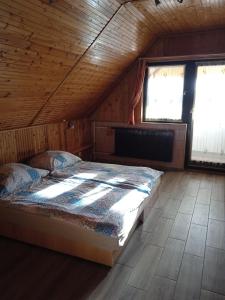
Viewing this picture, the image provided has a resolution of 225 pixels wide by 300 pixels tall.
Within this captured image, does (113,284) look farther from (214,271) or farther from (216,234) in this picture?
(216,234)

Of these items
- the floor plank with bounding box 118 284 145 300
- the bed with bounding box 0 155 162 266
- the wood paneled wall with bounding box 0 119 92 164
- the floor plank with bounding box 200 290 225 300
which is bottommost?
the floor plank with bounding box 118 284 145 300

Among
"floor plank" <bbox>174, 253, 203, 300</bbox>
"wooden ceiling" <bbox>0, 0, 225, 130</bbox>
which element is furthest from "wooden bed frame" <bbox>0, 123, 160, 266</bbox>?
"wooden ceiling" <bbox>0, 0, 225, 130</bbox>

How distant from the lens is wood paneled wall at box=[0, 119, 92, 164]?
3223 mm

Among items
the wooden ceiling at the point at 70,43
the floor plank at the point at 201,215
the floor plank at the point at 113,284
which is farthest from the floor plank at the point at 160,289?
the wooden ceiling at the point at 70,43

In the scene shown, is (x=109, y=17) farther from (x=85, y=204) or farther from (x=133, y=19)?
(x=85, y=204)

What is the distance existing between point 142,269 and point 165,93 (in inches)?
139

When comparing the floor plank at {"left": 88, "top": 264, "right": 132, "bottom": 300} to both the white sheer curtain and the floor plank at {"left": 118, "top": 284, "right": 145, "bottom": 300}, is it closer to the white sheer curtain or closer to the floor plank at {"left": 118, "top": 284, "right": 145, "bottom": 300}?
the floor plank at {"left": 118, "top": 284, "right": 145, "bottom": 300}

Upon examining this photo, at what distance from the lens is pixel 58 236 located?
2.15 meters

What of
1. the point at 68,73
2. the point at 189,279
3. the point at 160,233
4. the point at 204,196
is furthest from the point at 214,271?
the point at 68,73

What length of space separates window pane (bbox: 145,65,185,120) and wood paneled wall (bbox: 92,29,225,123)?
25cm

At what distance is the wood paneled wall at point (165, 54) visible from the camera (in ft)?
13.1

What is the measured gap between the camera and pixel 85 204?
2295 mm

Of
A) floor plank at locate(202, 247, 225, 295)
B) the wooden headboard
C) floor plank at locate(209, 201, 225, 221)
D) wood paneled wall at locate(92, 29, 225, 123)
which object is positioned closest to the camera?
floor plank at locate(202, 247, 225, 295)

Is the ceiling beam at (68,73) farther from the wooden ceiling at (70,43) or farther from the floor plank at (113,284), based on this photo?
the floor plank at (113,284)
